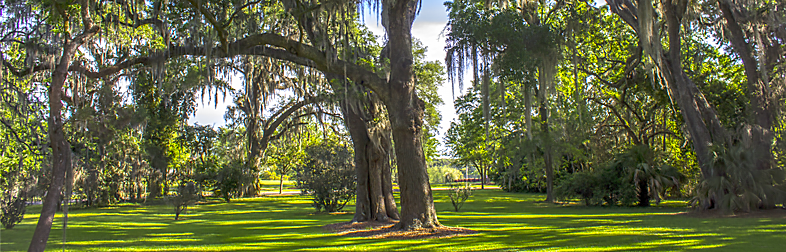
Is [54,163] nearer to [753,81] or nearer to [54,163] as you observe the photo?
[54,163]

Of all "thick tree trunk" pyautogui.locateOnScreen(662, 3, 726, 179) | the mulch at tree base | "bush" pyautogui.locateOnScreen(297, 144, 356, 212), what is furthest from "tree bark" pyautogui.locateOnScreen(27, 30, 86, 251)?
"thick tree trunk" pyautogui.locateOnScreen(662, 3, 726, 179)

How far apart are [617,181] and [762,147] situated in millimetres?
6208

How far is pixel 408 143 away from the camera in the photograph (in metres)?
11.4

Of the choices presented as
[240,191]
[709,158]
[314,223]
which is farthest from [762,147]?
[240,191]

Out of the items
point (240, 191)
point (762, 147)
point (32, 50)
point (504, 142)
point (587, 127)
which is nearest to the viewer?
point (32, 50)

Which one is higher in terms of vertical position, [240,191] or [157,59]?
[157,59]

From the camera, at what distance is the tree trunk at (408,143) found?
11281 millimetres

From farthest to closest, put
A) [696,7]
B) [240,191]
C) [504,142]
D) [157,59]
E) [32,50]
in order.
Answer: [240,191], [504,142], [696,7], [157,59], [32,50]

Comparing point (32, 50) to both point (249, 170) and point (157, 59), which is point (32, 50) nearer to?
point (157, 59)

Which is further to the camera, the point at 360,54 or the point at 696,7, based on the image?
the point at 696,7

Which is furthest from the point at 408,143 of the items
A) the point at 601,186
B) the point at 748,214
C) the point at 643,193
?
the point at 643,193

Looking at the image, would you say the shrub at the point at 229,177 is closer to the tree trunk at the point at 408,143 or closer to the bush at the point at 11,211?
the bush at the point at 11,211

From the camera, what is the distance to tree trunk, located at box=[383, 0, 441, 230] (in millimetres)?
11281

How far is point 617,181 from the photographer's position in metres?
20.9
